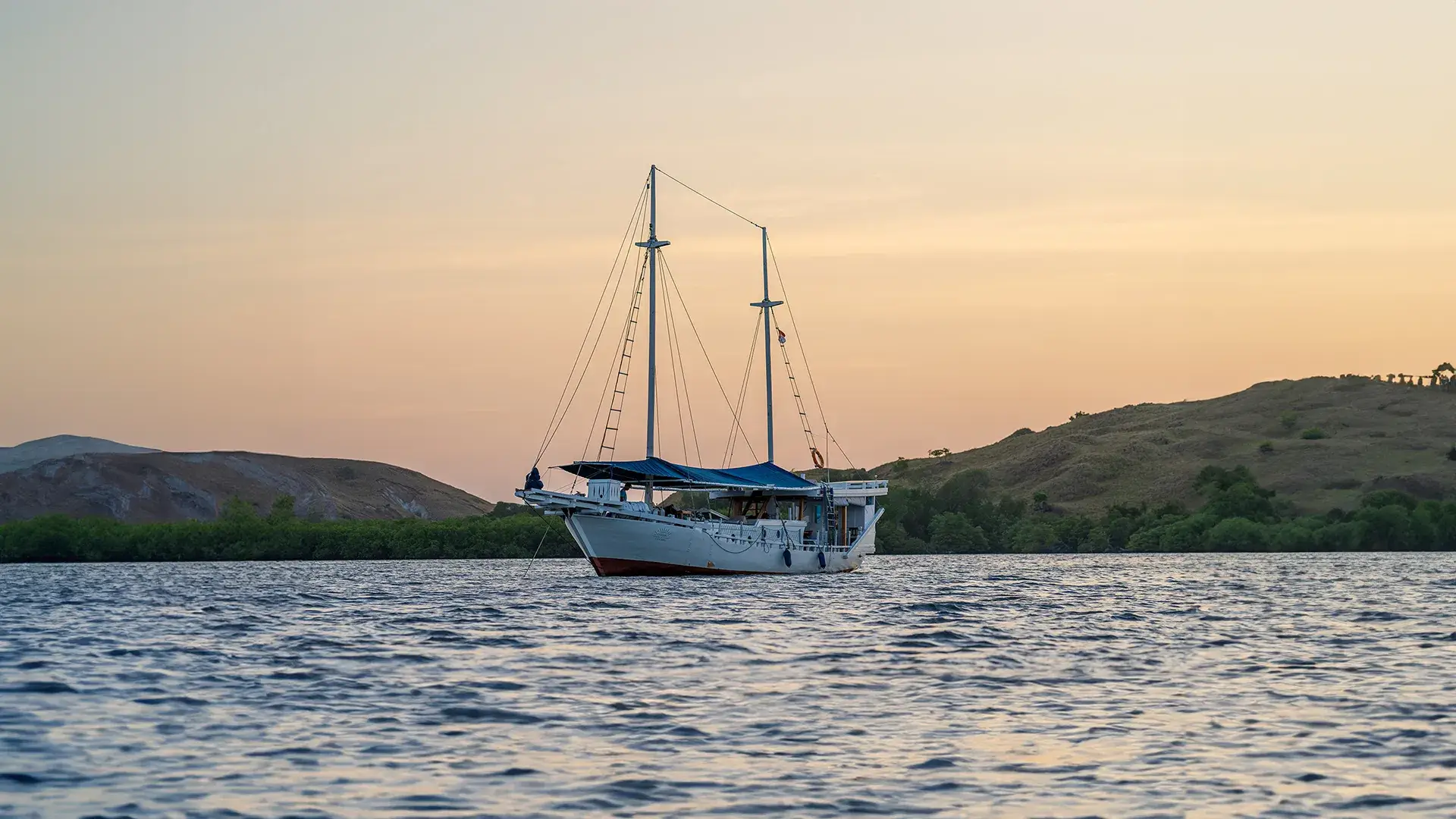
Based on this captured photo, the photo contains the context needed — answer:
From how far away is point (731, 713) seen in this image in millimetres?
24625

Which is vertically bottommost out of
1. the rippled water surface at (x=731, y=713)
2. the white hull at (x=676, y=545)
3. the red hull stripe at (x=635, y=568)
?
the rippled water surface at (x=731, y=713)

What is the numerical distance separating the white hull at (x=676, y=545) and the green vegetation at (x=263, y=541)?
8281 cm

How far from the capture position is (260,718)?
24047 mm

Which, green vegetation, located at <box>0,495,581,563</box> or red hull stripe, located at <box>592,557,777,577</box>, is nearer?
red hull stripe, located at <box>592,557,777,577</box>

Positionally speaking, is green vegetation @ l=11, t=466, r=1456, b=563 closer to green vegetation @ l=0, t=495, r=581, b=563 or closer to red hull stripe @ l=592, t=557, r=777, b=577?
green vegetation @ l=0, t=495, r=581, b=563

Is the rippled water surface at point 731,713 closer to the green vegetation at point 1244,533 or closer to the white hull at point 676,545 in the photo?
the white hull at point 676,545

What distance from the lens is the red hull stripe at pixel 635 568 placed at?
3450 inches

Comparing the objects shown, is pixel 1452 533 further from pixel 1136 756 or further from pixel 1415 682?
pixel 1136 756

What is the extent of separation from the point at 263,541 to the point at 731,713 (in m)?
168

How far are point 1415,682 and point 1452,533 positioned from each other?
161m

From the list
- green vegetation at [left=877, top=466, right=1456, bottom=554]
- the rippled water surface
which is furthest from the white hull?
green vegetation at [left=877, top=466, right=1456, bottom=554]

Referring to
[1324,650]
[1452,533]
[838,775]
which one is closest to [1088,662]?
[1324,650]

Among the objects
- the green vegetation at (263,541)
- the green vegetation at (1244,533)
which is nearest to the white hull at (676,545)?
the green vegetation at (263,541)

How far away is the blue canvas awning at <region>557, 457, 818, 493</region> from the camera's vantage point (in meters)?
87.8
